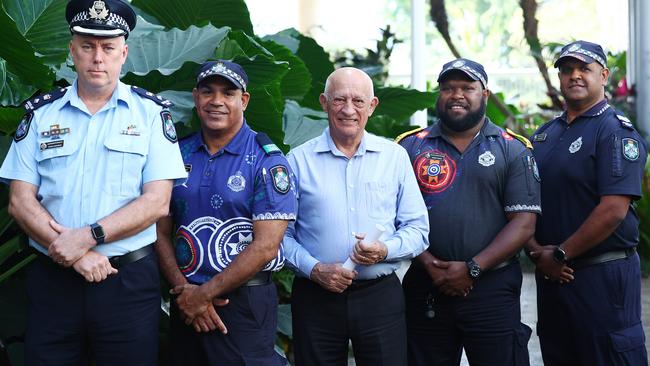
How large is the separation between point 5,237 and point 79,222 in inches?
44.4

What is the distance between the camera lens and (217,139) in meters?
3.29

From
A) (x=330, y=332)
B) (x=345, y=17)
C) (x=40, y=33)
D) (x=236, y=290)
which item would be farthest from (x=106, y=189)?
(x=345, y=17)

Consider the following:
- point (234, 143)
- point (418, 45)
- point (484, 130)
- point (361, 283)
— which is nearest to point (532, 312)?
point (418, 45)

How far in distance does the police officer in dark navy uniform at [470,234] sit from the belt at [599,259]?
224 millimetres

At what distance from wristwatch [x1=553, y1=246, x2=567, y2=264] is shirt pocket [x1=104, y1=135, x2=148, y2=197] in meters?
1.61

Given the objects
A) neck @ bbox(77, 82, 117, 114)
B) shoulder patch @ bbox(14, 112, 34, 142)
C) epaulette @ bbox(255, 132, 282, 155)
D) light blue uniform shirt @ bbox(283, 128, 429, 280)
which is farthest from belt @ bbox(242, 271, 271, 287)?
shoulder patch @ bbox(14, 112, 34, 142)

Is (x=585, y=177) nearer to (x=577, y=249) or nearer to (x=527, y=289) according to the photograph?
(x=577, y=249)

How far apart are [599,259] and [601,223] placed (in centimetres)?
18

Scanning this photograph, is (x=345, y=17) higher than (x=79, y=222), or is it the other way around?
(x=345, y=17)

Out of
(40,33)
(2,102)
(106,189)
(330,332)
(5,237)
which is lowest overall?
(330,332)

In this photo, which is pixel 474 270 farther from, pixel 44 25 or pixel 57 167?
pixel 44 25

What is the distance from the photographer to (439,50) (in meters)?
13.2

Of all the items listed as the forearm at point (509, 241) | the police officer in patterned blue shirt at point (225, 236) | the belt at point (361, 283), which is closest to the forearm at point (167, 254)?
the police officer in patterned blue shirt at point (225, 236)

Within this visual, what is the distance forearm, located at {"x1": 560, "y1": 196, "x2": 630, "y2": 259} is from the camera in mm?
3652
